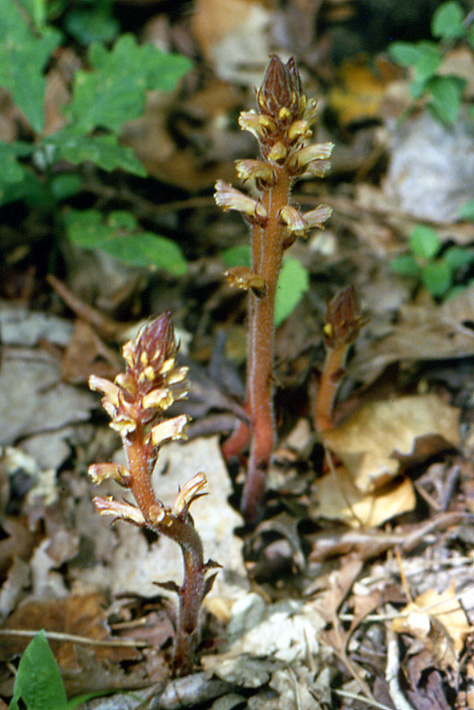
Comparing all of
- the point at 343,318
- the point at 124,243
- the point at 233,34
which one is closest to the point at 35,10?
the point at 233,34

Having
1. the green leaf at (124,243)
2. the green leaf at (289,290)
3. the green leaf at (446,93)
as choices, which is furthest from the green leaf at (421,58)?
the green leaf at (124,243)

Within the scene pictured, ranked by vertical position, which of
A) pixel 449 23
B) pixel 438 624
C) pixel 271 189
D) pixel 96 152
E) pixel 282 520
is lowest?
pixel 438 624

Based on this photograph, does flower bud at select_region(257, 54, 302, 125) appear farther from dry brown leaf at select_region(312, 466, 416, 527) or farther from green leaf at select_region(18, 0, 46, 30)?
green leaf at select_region(18, 0, 46, 30)

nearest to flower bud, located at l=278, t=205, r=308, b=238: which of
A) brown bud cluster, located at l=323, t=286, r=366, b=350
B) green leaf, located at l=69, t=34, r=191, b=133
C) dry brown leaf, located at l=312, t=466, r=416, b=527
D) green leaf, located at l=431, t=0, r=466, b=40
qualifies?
brown bud cluster, located at l=323, t=286, r=366, b=350

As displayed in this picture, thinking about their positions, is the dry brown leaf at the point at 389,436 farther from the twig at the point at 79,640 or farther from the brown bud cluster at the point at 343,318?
the twig at the point at 79,640

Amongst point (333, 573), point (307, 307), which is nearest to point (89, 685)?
point (333, 573)

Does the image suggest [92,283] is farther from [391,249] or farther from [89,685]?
[89,685]

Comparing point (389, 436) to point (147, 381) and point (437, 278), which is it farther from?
point (147, 381)
